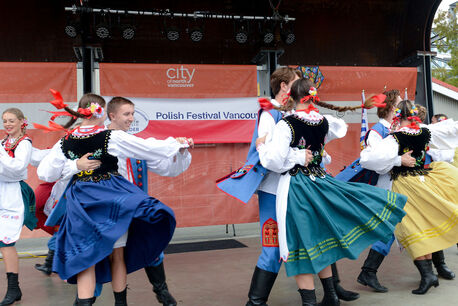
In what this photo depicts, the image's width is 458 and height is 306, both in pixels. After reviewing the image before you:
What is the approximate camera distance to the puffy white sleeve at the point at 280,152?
271 cm

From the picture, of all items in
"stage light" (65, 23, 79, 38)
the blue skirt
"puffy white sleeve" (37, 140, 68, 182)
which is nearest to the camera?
the blue skirt

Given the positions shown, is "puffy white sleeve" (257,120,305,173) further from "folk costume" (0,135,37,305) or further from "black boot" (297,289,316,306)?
"folk costume" (0,135,37,305)

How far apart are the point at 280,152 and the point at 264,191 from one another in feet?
1.38

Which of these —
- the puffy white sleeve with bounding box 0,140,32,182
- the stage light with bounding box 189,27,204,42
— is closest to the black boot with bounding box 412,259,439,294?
the puffy white sleeve with bounding box 0,140,32,182

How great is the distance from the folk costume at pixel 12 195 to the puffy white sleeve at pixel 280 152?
6.44ft

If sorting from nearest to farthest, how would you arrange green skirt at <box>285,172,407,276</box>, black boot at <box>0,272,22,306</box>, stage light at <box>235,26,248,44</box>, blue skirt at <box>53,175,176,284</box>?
blue skirt at <box>53,175,176,284</box>, green skirt at <box>285,172,407,276</box>, black boot at <box>0,272,22,306</box>, stage light at <box>235,26,248,44</box>

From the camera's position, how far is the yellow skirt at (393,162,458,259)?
3375 mm

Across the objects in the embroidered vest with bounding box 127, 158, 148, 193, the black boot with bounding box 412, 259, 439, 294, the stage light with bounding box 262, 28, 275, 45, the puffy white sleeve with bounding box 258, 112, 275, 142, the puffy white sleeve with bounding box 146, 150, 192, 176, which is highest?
the stage light with bounding box 262, 28, 275, 45

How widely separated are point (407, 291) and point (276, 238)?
1.39 metres

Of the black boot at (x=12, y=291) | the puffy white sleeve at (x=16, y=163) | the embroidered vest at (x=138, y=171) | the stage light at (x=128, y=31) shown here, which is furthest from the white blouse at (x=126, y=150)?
the stage light at (x=128, y=31)

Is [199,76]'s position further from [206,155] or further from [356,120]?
[356,120]

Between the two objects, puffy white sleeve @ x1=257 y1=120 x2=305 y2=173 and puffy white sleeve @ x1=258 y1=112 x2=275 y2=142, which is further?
puffy white sleeve @ x1=258 y1=112 x2=275 y2=142

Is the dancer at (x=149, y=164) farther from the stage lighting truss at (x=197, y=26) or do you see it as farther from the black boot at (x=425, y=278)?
the stage lighting truss at (x=197, y=26)

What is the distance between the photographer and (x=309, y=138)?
2818 mm
